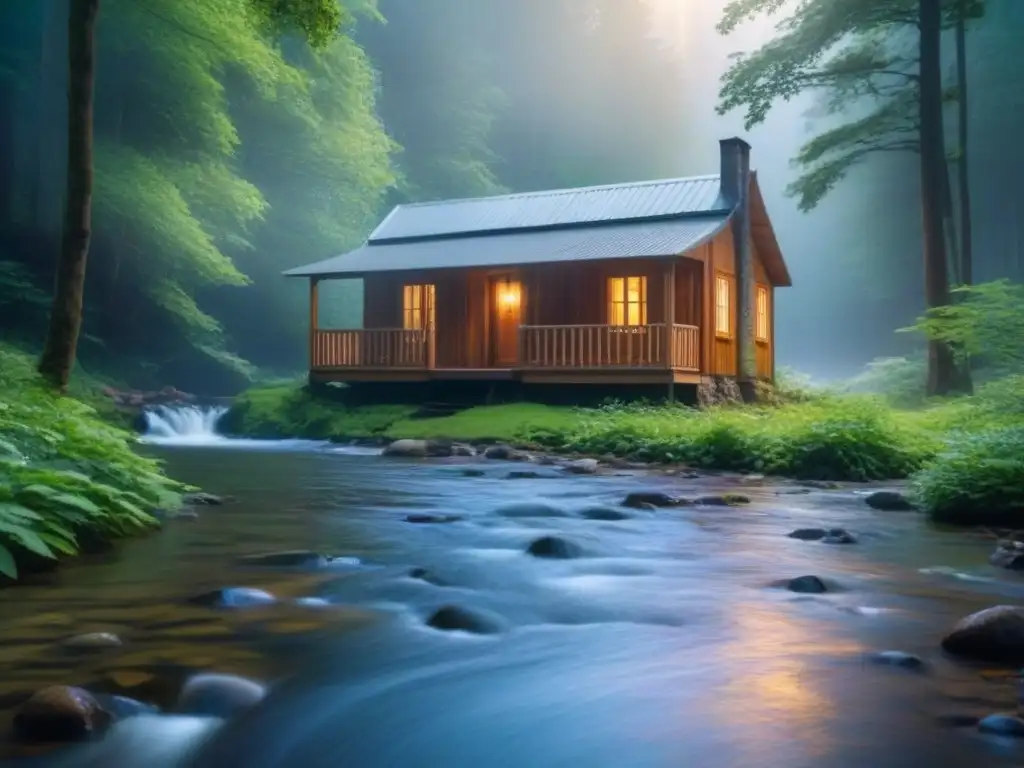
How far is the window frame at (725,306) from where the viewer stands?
2225 cm

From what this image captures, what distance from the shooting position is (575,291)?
73.6 feet

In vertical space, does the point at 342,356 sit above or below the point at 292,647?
above

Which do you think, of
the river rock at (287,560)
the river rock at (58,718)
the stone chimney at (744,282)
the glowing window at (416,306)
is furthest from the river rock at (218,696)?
the glowing window at (416,306)

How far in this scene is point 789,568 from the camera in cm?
647

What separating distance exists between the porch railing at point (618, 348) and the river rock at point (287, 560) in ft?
44.1

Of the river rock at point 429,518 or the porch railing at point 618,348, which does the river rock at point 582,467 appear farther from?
the porch railing at point 618,348

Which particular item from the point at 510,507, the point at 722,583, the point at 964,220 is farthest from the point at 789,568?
the point at 964,220

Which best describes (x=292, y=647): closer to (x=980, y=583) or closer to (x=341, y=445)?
(x=980, y=583)

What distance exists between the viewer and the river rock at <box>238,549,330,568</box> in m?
6.23

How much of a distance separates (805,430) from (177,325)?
20.5m

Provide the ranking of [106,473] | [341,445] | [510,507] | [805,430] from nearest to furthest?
[106,473], [510,507], [805,430], [341,445]

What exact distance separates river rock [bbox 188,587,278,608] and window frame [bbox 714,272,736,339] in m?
17.7

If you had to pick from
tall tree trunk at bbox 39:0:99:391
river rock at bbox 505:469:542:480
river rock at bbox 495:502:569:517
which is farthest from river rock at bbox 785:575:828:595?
tall tree trunk at bbox 39:0:99:391

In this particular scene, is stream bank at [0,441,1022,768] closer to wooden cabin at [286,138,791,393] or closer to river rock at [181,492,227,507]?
river rock at [181,492,227,507]
